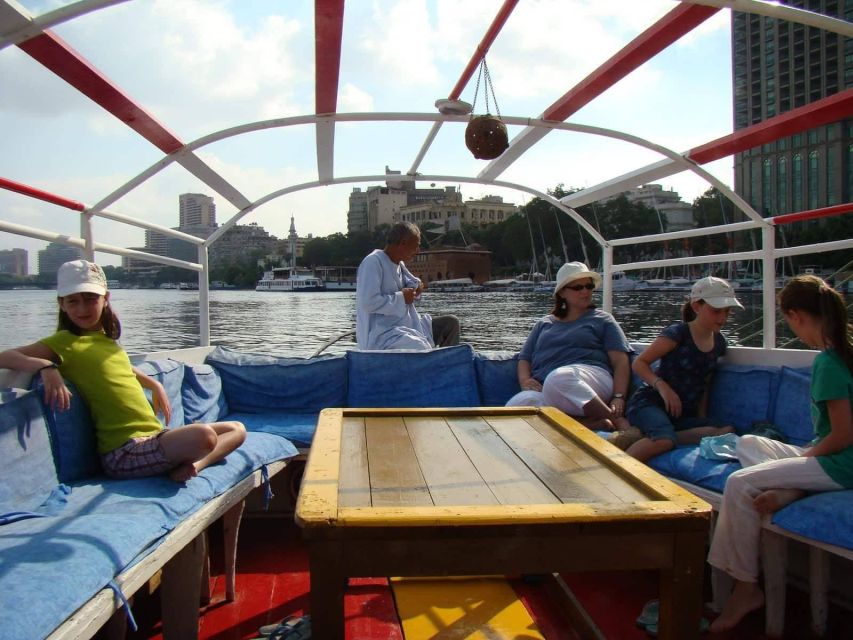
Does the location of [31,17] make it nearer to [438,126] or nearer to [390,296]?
[438,126]

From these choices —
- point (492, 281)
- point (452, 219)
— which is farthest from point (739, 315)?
point (452, 219)

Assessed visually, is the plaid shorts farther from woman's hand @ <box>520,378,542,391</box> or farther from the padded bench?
woman's hand @ <box>520,378,542,391</box>

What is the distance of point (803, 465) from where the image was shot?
2189 mm

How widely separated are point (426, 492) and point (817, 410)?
4.49 ft

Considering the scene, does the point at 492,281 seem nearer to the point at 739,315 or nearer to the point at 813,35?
the point at 739,315

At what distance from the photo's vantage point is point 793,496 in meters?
2.18

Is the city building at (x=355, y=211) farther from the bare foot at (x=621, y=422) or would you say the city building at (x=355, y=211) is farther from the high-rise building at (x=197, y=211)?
the bare foot at (x=621, y=422)

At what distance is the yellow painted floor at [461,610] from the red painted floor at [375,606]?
0.15ft

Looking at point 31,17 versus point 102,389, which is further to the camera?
point 102,389

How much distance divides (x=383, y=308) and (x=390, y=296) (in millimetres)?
90

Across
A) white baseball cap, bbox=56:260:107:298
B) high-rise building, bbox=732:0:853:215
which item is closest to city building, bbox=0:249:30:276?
white baseball cap, bbox=56:260:107:298

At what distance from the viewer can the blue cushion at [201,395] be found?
3668 millimetres

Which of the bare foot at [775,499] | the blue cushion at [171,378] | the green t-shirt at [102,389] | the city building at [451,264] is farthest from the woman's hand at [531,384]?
the city building at [451,264]

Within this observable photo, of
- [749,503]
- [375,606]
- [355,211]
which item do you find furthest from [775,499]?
[355,211]
